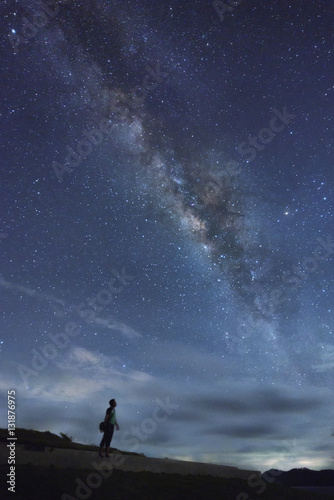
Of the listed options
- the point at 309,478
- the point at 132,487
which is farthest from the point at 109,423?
the point at 309,478

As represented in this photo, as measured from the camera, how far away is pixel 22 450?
10.9m

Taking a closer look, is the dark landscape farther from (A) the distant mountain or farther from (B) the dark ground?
(A) the distant mountain

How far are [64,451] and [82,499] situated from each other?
271 cm

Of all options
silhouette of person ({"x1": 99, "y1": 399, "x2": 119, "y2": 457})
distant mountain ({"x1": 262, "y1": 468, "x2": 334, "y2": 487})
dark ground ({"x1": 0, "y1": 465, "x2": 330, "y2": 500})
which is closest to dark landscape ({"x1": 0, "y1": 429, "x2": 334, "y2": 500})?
dark ground ({"x1": 0, "y1": 465, "x2": 330, "y2": 500})

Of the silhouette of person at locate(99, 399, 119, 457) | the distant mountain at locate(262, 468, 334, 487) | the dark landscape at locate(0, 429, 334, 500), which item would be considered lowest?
the distant mountain at locate(262, 468, 334, 487)

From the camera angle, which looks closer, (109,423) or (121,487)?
(121,487)

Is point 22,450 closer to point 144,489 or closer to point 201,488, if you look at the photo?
point 144,489

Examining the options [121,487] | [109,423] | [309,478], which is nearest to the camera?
[121,487]

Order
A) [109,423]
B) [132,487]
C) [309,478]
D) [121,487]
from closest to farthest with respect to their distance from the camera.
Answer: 1. [121,487]
2. [132,487]
3. [109,423]
4. [309,478]

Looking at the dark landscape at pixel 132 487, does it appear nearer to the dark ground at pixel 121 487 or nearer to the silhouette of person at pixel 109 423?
the dark ground at pixel 121 487

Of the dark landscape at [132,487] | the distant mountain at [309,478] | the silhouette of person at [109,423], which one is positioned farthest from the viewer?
the distant mountain at [309,478]

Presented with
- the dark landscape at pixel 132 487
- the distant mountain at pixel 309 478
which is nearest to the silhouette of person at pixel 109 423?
the dark landscape at pixel 132 487

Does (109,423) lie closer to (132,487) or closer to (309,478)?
(132,487)

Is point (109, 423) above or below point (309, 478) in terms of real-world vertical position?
above
